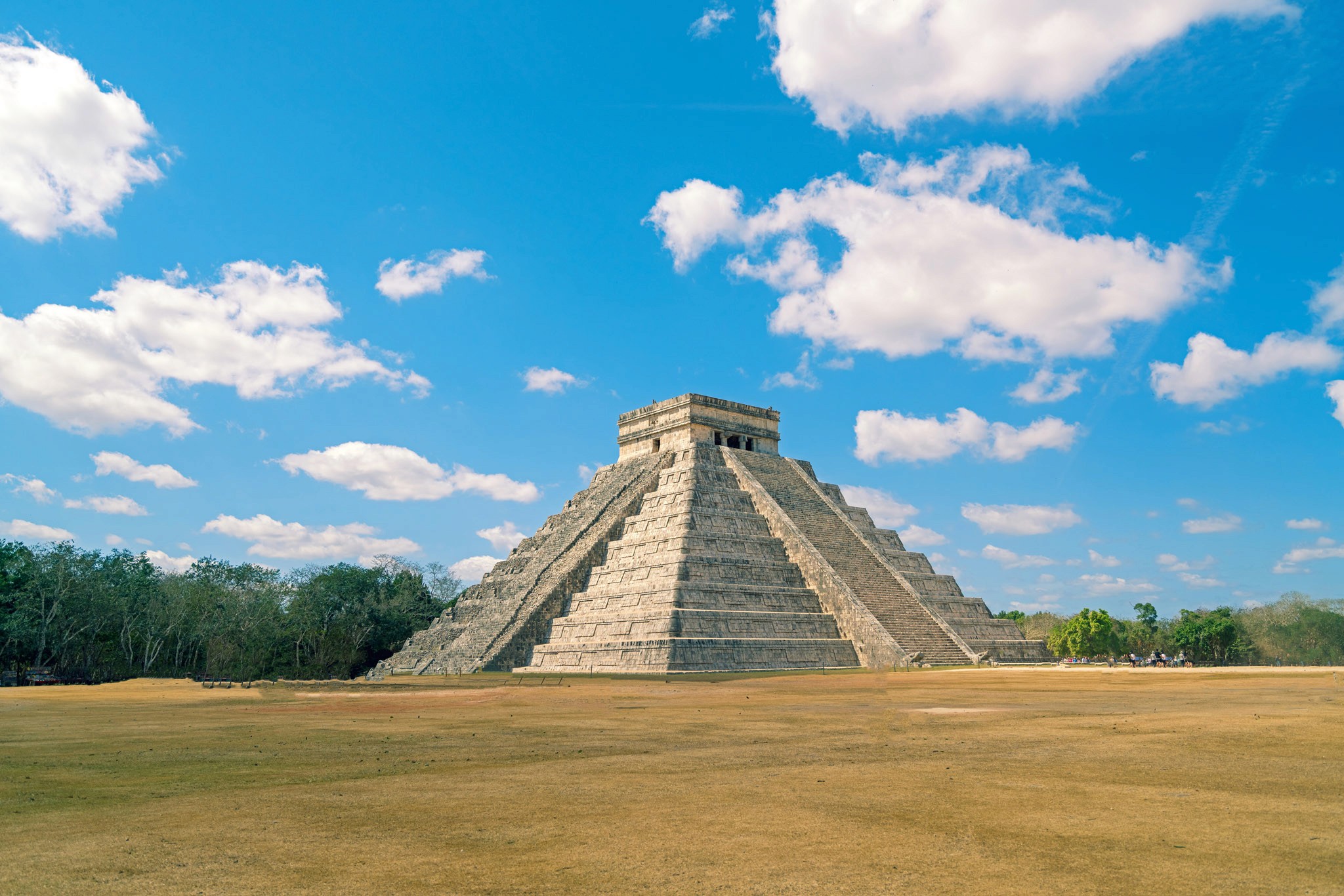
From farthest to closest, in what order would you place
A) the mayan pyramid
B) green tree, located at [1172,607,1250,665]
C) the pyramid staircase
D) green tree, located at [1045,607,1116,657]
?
green tree, located at [1045,607,1116,657] → green tree, located at [1172,607,1250,665] → the mayan pyramid → the pyramid staircase

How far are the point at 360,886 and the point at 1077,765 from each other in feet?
24.4

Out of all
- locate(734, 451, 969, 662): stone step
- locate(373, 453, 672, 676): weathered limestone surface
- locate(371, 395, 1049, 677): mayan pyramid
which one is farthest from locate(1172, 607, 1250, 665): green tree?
locate(373, 453, 672, 676): weathered limestone surface

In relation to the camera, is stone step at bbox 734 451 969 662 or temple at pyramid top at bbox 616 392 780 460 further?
temple at pyramid top at bbox 616 392 780 460

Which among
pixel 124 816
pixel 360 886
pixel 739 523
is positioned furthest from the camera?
pixel 739 523

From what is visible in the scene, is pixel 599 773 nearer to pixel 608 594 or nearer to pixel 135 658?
pixel 608 594

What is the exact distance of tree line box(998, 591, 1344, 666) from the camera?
2233 inches

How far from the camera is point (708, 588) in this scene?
35.2 m

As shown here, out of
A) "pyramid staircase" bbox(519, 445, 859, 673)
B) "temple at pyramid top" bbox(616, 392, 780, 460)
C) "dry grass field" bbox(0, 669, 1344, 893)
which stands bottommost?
"dry grass field" bbox(0, 669, 1344, 893)

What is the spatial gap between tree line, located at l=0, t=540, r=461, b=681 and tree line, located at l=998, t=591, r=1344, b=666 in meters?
43.7

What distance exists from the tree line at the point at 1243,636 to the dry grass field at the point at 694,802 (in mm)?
49931

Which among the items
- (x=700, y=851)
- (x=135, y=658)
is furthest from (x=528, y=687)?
(x=135, y=658)

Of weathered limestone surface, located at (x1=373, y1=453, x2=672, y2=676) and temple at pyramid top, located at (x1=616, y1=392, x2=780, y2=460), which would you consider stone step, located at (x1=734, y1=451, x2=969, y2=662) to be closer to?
temple at pyramid top, located at (x1=616, y1=392, x2=780, y2=460)

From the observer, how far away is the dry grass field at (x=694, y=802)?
5.56 m

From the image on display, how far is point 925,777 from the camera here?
349 inches
